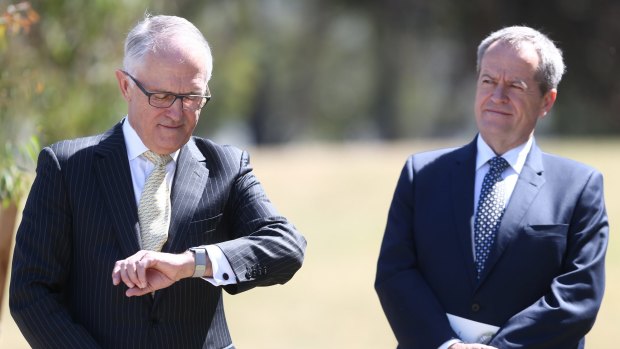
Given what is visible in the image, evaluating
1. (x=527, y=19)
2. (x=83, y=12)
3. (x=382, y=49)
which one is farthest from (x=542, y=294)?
(x=382, y=49)

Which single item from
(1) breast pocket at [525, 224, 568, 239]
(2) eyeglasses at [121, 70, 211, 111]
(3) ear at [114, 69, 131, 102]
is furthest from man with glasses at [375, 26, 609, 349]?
(3) ear at [114, 69, 131, 102]

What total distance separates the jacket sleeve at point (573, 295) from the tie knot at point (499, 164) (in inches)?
12.8

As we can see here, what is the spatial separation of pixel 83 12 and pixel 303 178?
996cm

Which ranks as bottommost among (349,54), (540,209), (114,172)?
(349,54)

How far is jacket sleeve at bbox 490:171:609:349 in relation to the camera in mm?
3787

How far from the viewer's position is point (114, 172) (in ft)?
11.0

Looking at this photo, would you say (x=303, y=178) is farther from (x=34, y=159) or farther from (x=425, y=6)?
(x=34, y=159)

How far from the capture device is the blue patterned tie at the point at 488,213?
399 cm

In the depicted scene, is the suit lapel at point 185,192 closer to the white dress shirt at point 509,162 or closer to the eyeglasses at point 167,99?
the eyeglasses at point 167,99

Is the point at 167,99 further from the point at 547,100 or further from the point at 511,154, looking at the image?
the point at 547,100

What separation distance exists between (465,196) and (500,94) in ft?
1.42

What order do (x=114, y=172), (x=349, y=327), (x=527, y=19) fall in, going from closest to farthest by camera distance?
(x=114, y=172) → (x=349, y=327) → (x=527, y=19)

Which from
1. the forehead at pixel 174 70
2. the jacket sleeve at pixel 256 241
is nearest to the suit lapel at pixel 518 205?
the jacket sleeve at pixel 256 241

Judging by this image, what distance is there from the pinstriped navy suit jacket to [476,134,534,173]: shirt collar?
1090mm
